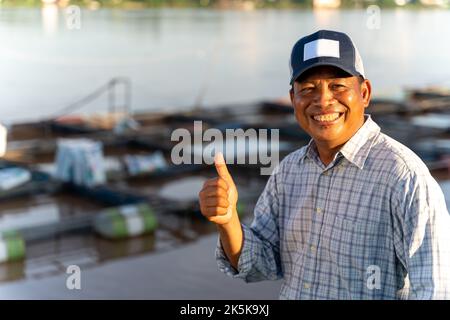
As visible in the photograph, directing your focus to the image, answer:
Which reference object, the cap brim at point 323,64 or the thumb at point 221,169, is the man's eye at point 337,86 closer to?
the cap brim at point 323,64

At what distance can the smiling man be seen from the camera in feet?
4.02

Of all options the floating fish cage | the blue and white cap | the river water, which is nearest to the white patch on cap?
the blue and white cap

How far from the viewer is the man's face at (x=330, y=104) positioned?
52.5 inches

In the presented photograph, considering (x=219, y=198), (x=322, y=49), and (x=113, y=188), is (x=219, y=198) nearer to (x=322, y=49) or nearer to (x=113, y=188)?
(x=322, y=49)

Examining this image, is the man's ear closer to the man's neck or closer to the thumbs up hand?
the man's neck

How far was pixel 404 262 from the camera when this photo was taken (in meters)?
1.26

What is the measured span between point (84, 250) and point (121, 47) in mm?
28831

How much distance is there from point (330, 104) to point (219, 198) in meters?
0.24

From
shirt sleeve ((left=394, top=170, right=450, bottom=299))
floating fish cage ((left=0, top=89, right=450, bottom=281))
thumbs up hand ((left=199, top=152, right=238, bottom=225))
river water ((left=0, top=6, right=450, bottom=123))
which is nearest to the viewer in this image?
shirt sleeve ((left=394, top=170, right=450, bottom=299))

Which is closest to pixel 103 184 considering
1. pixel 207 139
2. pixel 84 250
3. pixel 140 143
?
pixel 84 250

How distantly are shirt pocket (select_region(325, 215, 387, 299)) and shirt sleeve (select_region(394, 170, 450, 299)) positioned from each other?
6 cm

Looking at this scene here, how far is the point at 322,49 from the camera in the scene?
1.31m

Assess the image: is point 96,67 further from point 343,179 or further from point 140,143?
A: point 343,179

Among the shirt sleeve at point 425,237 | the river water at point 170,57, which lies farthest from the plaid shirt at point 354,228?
the river water at point 170,57
